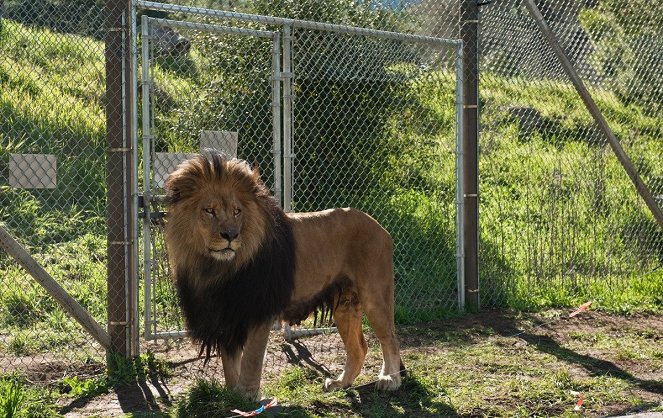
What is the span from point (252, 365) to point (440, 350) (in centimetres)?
234

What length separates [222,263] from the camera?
503 centimetres

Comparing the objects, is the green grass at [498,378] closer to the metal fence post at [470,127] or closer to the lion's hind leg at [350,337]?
the lion's hind leg at [350,337]

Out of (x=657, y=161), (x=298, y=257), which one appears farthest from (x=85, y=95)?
(x=657, y=161)

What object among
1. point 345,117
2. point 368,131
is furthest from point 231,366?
point 368,131

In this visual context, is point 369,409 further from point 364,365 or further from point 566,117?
point 566,117

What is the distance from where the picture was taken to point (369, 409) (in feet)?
17.5

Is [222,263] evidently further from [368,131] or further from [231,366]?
[368,131]

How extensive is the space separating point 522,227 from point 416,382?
15.5 ft

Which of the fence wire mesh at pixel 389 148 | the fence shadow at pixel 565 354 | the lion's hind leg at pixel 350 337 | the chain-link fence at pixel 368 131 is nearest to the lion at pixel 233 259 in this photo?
the lion's hind leg at pixel 350 337

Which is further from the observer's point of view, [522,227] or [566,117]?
[566,117]

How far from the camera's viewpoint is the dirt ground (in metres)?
5.55

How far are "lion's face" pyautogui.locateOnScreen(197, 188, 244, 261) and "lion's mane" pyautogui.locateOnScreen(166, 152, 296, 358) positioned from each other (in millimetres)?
49

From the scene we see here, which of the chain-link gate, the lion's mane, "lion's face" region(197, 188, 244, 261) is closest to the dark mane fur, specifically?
the lion's mane

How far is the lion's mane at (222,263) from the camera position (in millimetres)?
5004
